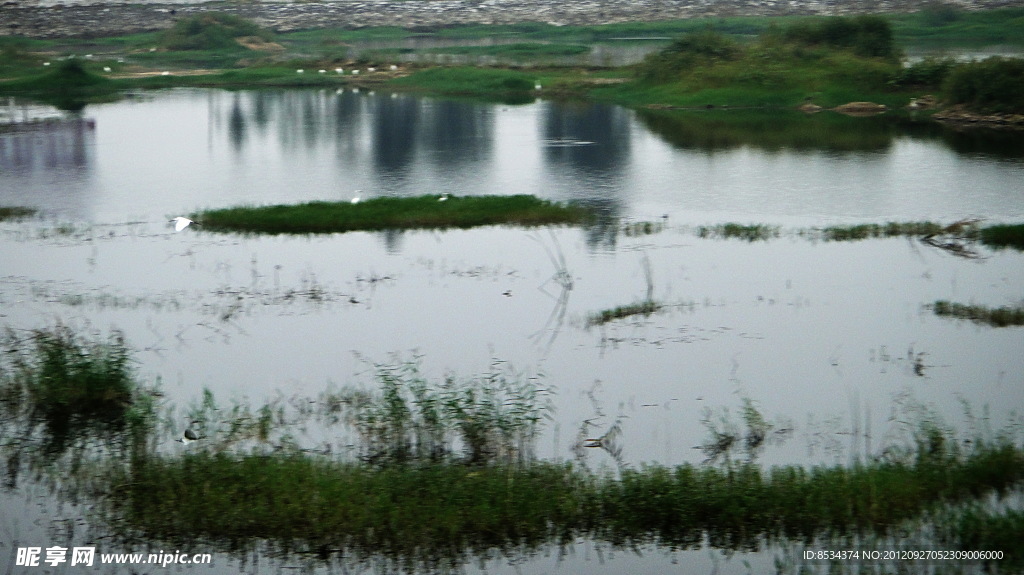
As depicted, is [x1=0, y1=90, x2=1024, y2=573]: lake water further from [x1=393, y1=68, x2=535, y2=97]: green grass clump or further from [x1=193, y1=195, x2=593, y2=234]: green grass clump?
[x1=393, y1=68, x2=535, y2=97]: green grass clump

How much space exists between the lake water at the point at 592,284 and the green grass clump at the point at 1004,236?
52 cm

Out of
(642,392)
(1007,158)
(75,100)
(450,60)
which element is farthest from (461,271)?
(450,60)

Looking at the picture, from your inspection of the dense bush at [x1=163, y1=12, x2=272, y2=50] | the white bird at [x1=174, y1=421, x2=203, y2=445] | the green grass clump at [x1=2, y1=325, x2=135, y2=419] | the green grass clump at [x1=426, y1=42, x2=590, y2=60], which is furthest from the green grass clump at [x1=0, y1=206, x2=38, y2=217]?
the dense bush at [x1=163, y1=12, x2=272, y2=50]

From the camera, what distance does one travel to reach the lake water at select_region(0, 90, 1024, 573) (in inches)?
452

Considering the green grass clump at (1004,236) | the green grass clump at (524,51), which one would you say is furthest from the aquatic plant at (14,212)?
the green grass clump at (524,51)

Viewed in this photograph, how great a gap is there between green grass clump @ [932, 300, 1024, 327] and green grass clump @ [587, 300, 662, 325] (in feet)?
12.4

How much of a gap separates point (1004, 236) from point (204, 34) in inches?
2362

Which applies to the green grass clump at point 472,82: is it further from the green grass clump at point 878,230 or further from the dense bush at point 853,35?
the green grass clump at point 878,230

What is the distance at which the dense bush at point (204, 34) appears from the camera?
2697 inches

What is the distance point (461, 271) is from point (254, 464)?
28.0 ft

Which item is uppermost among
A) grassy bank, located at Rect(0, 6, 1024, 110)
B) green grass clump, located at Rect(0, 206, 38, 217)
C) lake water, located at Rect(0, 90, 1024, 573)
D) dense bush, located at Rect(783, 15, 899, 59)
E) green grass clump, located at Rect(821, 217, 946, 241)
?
dense bush, located at Rect(783, 15, 899, 59)

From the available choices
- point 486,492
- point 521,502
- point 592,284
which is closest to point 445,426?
point 486,492

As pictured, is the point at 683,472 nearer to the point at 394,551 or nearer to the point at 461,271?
the point at 394,551

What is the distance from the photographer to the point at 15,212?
72.6ft
